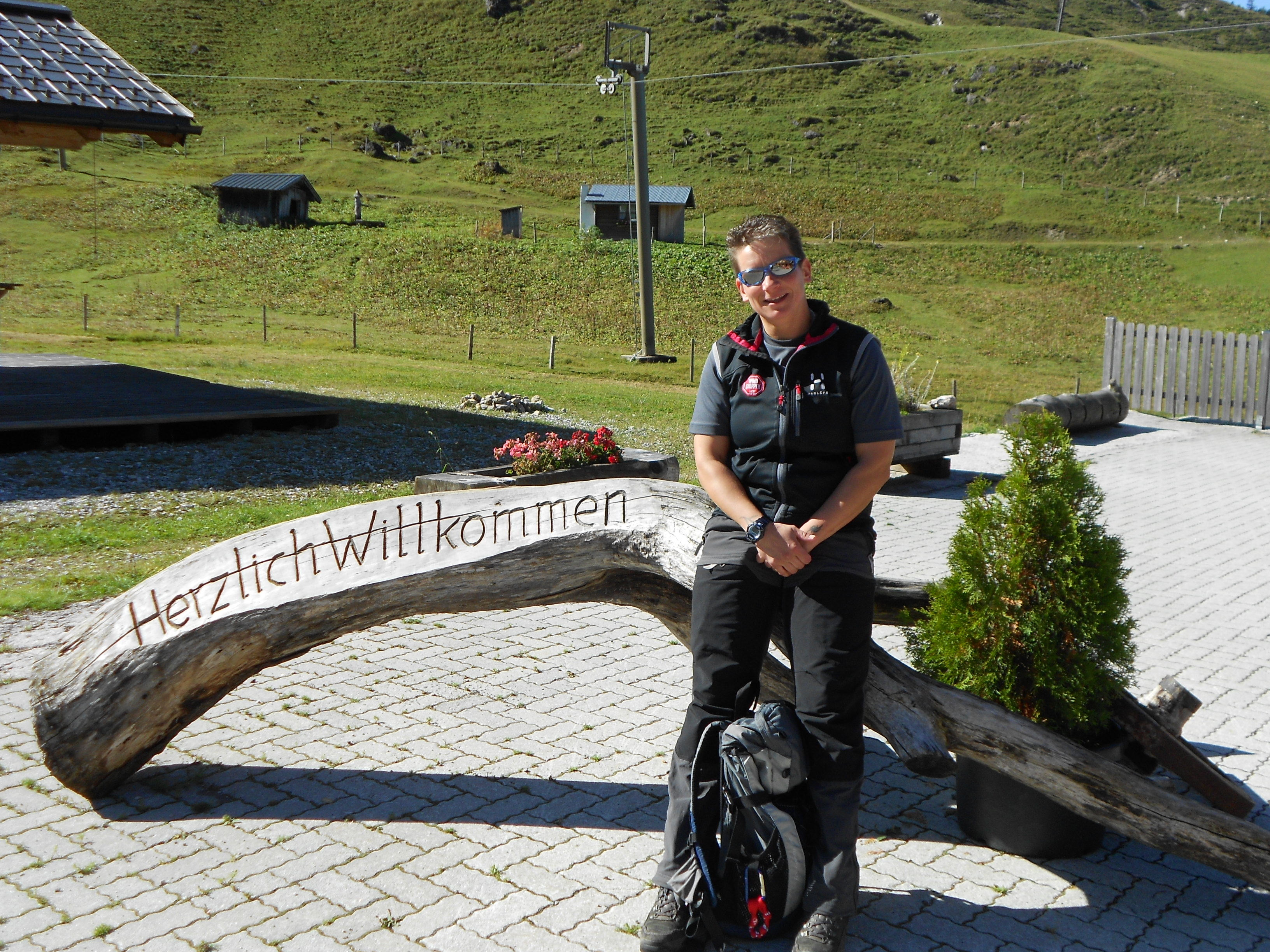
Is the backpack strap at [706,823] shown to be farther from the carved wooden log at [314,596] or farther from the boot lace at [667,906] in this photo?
the carved wooden log at [314,596]

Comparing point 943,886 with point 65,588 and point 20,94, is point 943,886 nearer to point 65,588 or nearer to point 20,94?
point 65,588

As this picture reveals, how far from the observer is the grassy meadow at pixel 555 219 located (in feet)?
54.5

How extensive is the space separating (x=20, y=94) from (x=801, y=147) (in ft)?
226

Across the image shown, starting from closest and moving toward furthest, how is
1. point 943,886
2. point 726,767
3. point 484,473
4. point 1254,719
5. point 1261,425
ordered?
point 726,767, point 943,886, point 1254,719, point 484,473, point 1261,425

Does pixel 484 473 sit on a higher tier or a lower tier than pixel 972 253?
lower

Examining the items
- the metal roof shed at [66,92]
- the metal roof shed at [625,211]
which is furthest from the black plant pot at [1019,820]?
the metal roof shed at [625,211]

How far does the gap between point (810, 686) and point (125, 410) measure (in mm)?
11319

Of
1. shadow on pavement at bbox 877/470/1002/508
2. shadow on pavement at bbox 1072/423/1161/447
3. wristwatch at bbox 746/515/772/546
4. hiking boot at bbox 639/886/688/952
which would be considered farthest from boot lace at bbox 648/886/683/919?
shadow on pavement at bbox 1072/423/1161/447

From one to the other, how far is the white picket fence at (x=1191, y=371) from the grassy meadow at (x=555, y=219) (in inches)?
95.0

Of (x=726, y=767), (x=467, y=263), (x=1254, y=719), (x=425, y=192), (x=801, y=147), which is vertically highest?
(x=801, y=147)

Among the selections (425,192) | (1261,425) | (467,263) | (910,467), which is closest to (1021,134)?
(425,192)

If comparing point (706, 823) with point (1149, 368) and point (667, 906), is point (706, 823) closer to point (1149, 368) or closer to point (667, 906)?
point (667, 906)

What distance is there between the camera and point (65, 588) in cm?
719

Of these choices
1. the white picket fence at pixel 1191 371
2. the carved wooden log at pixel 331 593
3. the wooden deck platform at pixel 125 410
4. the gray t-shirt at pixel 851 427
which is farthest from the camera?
the white picket fence at pixel 1191 371
